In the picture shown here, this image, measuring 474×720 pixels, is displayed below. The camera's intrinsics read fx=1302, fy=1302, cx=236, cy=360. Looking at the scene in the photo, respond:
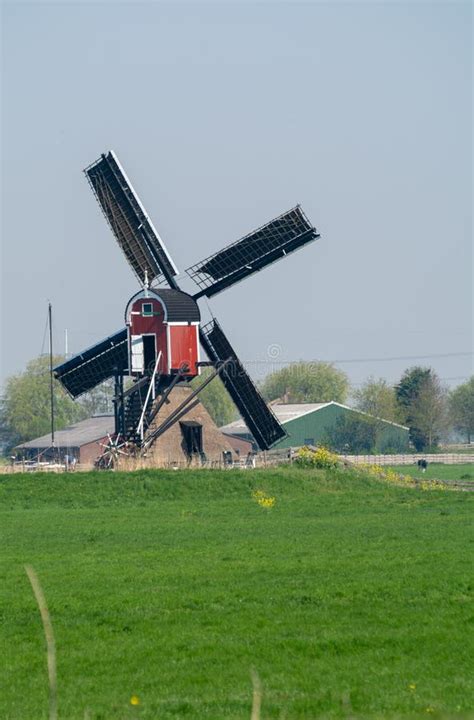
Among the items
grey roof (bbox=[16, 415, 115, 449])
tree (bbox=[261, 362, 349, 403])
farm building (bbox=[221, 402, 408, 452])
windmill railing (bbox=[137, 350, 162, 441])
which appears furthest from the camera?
tree (bbox=[261, 362, 349, 403])

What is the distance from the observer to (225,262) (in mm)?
56250

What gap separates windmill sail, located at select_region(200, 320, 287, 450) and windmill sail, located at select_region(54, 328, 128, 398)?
393 centimetres

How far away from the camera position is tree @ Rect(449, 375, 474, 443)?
120 meters

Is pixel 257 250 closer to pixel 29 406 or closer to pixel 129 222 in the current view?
pixel 129 222

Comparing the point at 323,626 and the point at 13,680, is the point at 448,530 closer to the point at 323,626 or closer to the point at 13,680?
the point at 323,626

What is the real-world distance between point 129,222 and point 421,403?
50210 millimetres

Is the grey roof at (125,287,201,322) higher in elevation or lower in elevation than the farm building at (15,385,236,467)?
higher

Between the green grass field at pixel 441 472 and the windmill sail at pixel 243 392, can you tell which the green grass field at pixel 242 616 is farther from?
the green grass field at pixel 441 472

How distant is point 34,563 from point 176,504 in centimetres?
1706

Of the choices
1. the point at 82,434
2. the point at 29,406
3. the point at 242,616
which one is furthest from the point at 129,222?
the point at 29,406

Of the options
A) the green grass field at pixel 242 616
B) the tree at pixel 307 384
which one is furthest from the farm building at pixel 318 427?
the green grass field at pixel 242 616

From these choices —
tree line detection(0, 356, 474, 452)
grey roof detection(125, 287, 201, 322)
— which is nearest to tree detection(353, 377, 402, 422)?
tree line detection(0, 356, 474, 452)

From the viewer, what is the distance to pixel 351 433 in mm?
100938

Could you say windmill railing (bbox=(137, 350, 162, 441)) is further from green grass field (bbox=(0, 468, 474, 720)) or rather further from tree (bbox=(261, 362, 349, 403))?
tree (bbox=(261, 362, 349, 403))
